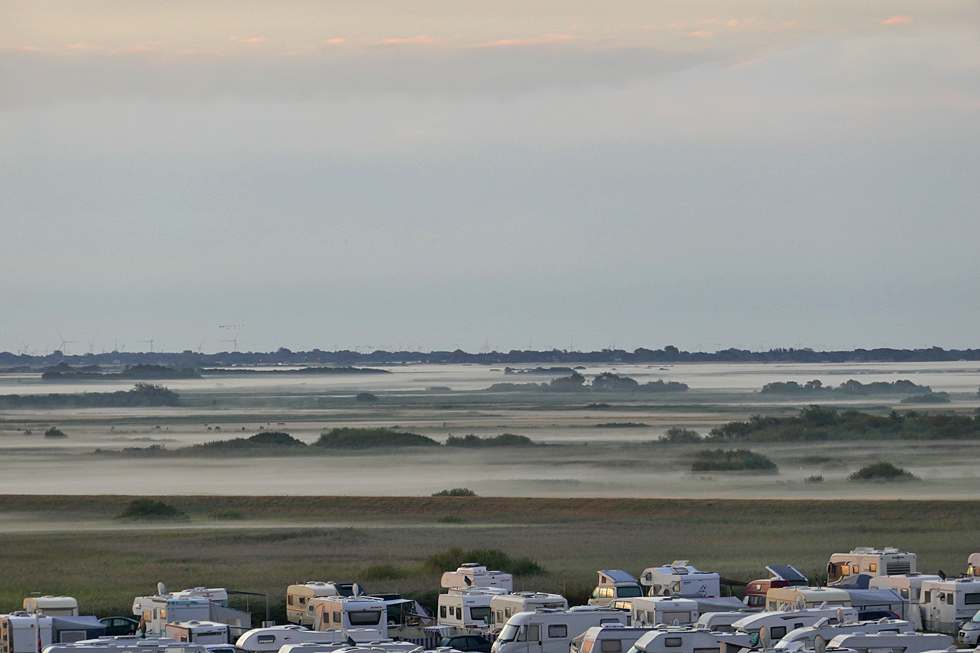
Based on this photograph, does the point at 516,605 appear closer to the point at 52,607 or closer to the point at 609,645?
the point at 609,645

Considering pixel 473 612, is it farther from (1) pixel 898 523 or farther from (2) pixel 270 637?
(1) pixel 898 523

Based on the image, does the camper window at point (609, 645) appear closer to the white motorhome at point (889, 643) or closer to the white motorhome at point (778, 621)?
the white motorhome at point (778, 621)

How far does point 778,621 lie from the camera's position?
1053 inches

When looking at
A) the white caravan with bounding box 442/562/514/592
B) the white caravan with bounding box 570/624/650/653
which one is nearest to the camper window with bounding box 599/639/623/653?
the white caravan with bounding box 570/624/650/653

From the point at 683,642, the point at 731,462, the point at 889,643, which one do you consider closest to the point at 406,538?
the point at 683,642

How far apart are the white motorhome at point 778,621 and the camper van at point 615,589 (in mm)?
4897

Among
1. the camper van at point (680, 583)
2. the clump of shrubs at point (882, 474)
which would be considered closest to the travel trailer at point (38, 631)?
the camper van at point (680, 583)

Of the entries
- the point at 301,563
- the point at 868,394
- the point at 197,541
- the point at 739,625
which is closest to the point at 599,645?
the point at 739,625

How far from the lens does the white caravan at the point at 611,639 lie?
25.2 m

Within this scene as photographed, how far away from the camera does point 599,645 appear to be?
82.6ft

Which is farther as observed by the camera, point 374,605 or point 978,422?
point 978,422

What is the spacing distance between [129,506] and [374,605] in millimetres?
52508

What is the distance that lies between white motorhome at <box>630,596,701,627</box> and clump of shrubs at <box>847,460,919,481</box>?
6784 centimetres

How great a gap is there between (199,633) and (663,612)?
30.7 ft
